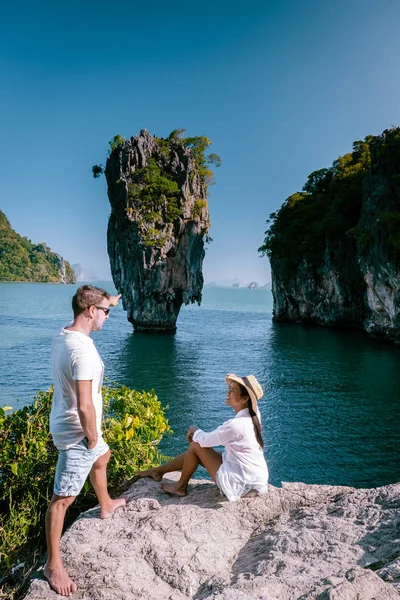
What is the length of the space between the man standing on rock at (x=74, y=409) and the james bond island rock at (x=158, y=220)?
35.1m

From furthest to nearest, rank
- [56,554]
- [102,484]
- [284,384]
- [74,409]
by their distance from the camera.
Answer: [284,384]
[102,484]
[74,409]
[56,554]

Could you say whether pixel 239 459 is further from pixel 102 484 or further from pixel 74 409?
pixel 74 409

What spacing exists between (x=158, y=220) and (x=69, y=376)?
36.7m

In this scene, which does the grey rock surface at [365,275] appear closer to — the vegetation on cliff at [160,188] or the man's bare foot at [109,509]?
the vegetation on cliff at [160,188]

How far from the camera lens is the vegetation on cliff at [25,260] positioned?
158 meters

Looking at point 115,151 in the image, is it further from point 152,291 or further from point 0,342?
point 0,342

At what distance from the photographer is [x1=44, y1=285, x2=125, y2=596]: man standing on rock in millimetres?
3332

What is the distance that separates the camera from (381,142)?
33750 millimetres

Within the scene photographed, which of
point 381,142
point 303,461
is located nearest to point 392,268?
point 381,142

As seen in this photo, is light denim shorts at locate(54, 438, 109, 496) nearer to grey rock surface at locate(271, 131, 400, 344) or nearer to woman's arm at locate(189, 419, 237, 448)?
woman's arm at locate(189, 419, 237, 448)

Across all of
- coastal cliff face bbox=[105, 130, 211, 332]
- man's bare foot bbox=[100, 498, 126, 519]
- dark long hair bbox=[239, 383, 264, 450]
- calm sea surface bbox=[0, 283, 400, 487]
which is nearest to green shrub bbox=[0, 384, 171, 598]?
man's bare foot bbox=[100, 498, 126, 519]

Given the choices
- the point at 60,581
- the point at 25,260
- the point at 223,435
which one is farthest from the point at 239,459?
the point at 25,260

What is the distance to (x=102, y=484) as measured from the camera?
393cm

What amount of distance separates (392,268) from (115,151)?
2690 centimetres
